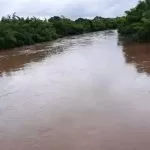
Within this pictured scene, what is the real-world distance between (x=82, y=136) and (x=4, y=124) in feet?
8.80

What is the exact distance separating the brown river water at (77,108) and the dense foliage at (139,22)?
419 inches

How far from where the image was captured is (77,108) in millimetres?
11617

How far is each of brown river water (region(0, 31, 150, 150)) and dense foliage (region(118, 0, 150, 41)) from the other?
10650 millimetres

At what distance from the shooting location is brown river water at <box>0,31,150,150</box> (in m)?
8.95

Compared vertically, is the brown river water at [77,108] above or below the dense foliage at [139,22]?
below

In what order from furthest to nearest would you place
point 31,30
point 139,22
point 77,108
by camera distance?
point 31,30
point 139,22
point 77,108

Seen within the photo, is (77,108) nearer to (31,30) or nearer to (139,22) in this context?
(139,22)

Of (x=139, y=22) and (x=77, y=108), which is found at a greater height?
(x=139, y=22)

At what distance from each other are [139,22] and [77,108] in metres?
22.4

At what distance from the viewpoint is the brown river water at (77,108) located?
29.4ft

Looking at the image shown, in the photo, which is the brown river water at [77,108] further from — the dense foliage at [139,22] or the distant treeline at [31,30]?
the distant treeline at [31,30]

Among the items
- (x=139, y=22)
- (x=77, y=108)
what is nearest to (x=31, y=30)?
(x=139, y=22)

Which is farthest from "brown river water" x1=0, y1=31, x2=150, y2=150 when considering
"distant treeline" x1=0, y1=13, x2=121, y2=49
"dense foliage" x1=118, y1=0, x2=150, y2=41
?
"distant treeline" x1=0, y1=13, x2=121, y2=49

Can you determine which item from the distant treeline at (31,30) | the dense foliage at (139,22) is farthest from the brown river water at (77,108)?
the distant treeline at (31,30)
